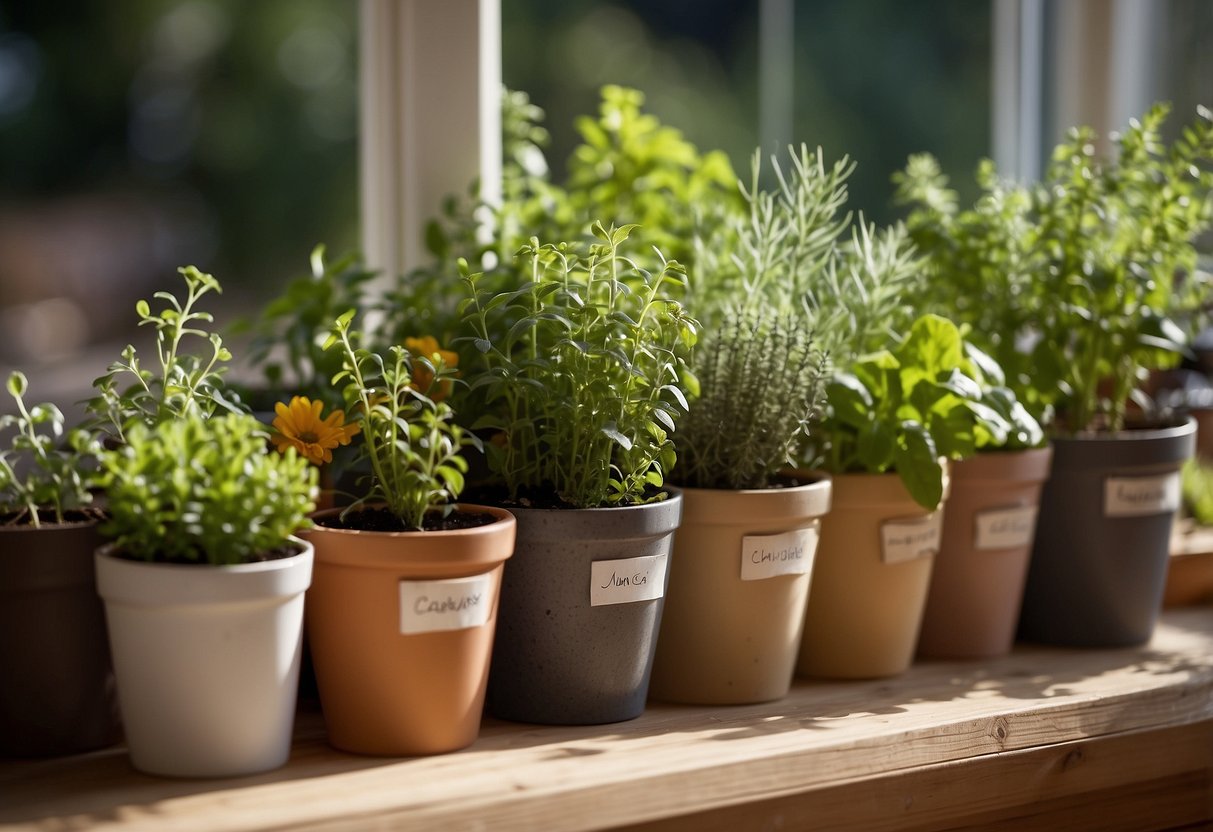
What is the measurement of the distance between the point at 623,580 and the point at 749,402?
206mm

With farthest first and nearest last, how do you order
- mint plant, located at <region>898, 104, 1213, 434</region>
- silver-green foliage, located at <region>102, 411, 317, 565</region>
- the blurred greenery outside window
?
1. the blurred greenery outside window
2. mint plant, located at <region>898, 104, 1213, 434</region>
3. silver-green foliage, located at <region>102, 411, 317, 565</region>

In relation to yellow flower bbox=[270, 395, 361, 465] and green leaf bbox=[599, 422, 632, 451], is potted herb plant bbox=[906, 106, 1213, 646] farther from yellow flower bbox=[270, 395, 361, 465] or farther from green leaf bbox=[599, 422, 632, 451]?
yellow flower bbox=[270, 395, 361, 465]

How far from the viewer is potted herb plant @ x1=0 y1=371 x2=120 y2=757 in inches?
33.6

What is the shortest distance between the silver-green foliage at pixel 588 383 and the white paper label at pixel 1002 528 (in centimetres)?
40

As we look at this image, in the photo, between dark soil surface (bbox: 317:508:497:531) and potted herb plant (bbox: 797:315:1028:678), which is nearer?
dark soil surface (bbox: 317:508:497:531)

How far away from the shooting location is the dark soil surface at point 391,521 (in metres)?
0.91

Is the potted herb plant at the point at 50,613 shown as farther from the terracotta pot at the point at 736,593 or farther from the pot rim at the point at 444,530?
the terracotta pot at the point at 736,593

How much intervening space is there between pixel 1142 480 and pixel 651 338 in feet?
2.00

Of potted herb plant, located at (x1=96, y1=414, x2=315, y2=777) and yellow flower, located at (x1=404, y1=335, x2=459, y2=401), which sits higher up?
yellow flower, located at (x1=404, y1=335, x2=459, y2=401)

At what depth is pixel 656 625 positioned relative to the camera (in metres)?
1.00

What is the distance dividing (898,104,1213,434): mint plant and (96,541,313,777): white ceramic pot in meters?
0.78

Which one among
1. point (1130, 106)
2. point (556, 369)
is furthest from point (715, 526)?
point (1130, 106)

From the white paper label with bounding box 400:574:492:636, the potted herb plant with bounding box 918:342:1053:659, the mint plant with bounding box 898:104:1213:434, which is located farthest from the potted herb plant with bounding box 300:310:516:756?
the mint plant with bounding box 898:104:1213:434

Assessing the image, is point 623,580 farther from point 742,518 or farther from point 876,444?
point 876,444
